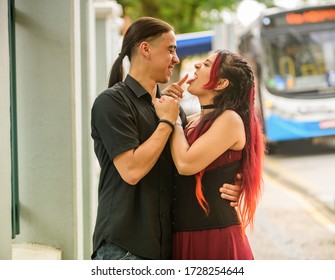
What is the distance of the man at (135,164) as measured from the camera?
86.0 inches

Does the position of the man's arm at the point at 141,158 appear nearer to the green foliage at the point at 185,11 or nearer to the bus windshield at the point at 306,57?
the bus windshield at the point at 306,57

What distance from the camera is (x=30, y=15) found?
3.04m

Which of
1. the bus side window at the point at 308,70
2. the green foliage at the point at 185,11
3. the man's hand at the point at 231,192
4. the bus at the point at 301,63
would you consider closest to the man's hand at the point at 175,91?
the man's hand at the point at 231,192

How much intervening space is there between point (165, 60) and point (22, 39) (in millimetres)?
942

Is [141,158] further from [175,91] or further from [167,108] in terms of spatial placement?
[175,91]

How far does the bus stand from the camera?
11.6 metres

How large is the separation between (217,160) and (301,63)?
9.78 meters

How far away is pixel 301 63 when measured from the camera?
11703 mm

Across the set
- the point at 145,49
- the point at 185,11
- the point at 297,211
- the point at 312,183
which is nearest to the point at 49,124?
the point at 145,49
